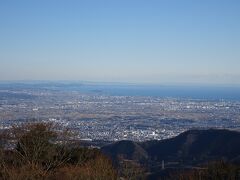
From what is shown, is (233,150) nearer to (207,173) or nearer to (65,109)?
(207,173)

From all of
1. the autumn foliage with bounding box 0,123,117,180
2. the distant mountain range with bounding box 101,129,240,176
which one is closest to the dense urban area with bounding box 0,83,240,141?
the distant mountain range with bounding box 101,129,240,176

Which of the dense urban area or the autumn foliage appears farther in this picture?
the dense urban area

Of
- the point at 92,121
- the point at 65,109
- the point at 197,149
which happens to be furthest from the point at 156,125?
the point at 197,149

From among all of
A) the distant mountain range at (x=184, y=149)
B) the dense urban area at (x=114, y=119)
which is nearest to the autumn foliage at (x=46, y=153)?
the distant mountain range at (x=184, y=149)

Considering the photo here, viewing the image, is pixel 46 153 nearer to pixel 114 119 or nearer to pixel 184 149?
pixel 184 149

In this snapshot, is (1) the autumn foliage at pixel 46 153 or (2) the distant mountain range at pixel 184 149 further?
(2) the distant mountain range at pixel 184 149

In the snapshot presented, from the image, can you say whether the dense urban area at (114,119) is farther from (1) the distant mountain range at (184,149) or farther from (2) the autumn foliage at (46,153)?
(2) the autumn foliage at (46,153)

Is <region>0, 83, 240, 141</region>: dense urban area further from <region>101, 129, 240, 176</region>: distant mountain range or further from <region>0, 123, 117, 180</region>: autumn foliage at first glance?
<region>0, 123, 117, 180</region>: autumn foliage

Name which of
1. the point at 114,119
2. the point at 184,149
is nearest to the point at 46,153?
the point at 184,149
